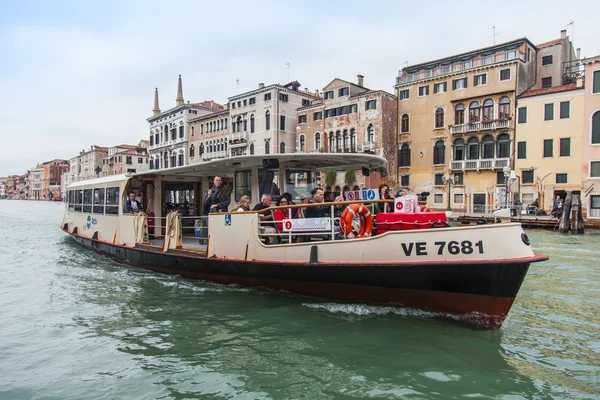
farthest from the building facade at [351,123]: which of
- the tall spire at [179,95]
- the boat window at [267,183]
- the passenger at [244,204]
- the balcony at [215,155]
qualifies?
the passenger at [244,204]

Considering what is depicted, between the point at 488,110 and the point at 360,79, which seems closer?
the point at 488,110

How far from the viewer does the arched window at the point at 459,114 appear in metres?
36.3

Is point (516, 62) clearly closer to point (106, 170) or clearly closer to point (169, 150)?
point (169, 150)

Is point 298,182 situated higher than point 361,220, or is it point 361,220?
point 298,182

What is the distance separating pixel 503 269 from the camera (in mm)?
5930

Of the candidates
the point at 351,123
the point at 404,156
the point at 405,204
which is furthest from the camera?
the point at 351,123

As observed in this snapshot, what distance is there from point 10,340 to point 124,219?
6.01 metres

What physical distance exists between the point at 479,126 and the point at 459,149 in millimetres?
2643

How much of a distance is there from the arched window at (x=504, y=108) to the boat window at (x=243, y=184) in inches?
1184

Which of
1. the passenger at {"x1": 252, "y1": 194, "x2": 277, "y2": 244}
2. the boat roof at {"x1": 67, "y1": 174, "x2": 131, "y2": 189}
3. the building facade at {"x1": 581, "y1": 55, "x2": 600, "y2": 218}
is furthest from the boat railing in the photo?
the building facade at {"x1": 581, "y1": 55, "x2": 600, "y2": 218}

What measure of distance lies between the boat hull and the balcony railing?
1270 inches

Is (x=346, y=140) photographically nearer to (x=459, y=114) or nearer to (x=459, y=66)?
(x=459, y=114)

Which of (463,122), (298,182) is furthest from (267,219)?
(463,122)

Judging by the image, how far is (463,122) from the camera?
36219 mm
